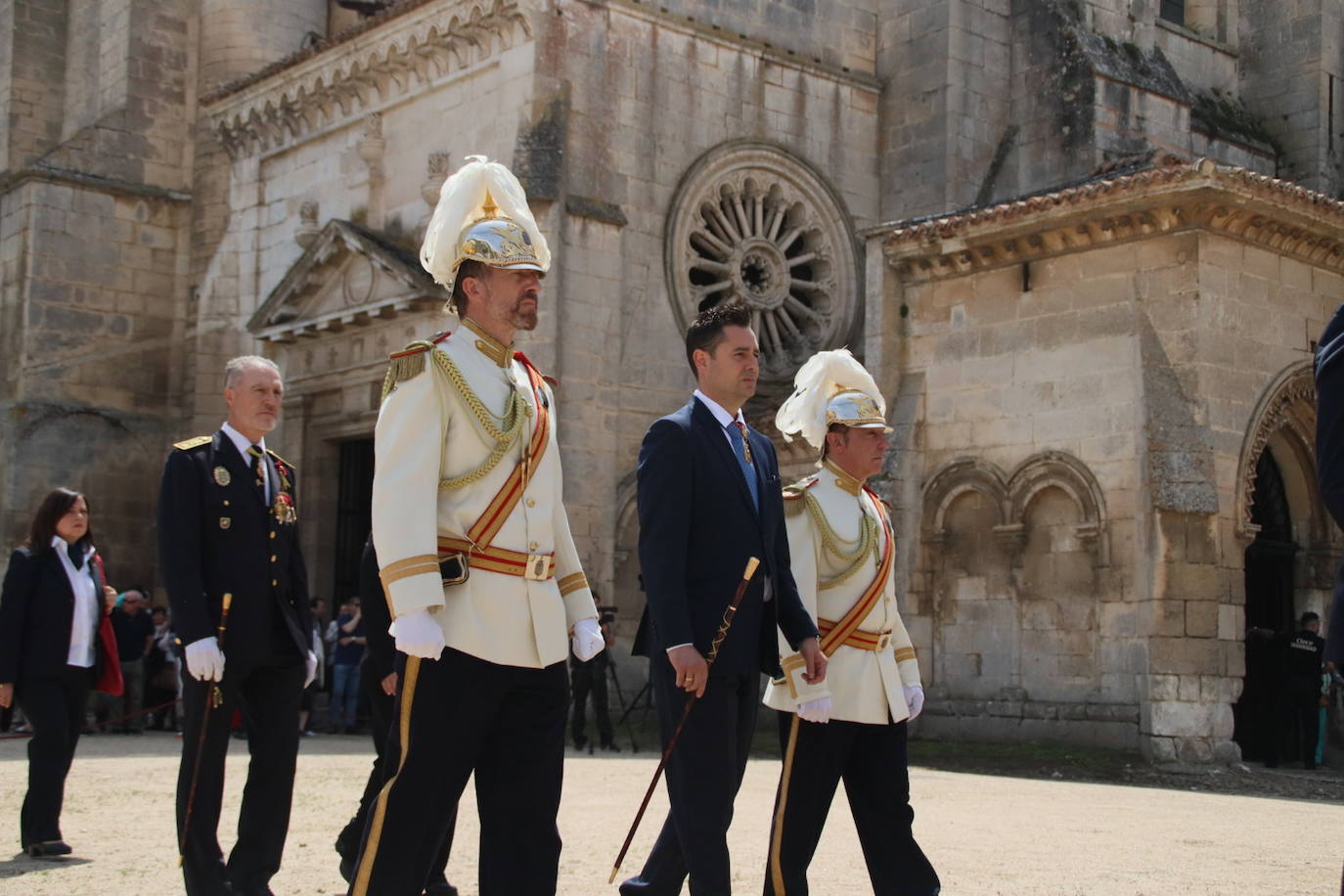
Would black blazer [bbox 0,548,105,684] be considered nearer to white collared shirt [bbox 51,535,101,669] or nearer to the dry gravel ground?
white collared shirt [bbox 51,535,101,669]

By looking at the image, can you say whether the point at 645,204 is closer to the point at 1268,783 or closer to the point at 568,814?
the point at 1268,783

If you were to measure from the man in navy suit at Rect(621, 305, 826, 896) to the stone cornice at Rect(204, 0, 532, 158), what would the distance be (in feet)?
44.3

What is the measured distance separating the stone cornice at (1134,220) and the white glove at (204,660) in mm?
10458

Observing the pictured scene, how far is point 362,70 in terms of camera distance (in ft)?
67.9

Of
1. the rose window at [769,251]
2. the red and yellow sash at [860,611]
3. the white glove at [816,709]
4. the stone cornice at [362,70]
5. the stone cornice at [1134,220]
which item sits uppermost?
the stone cornice at [362,70]

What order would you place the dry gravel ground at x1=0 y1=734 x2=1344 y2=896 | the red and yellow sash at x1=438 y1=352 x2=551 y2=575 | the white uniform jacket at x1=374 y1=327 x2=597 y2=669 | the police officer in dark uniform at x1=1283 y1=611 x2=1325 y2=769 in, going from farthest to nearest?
the police officer in dark uniform at x1=1283 y1=611 x2=1325 y2=769
the dry gravel ground at x1=0 y1=734 x2=1344 y2=896
the red and yellow sash at x1=438 y1=352 x2=551 y2=575
the white uniform jacket at x1=374 y1=327 x2=597 y2=669

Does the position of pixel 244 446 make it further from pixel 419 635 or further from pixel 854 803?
pixel 854 803

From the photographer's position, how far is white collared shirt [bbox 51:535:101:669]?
8.28 meters

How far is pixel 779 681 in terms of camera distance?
6383mm

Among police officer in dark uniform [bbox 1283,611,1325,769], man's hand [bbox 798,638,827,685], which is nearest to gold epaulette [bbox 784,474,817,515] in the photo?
man's hand [bbox 798,638,827,685]

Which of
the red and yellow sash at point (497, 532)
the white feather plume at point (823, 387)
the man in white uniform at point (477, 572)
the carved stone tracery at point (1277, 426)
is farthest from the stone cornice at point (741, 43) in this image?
the red and yellow sash at point (497, 532)

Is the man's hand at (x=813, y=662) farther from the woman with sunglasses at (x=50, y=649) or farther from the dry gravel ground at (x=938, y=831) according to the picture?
the woman with sunglasses at (x=50, y=649)

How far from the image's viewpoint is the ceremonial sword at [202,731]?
6.30 metres

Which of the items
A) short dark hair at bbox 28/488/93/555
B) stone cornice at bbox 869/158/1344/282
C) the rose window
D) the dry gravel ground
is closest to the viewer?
the dry gravel ground
